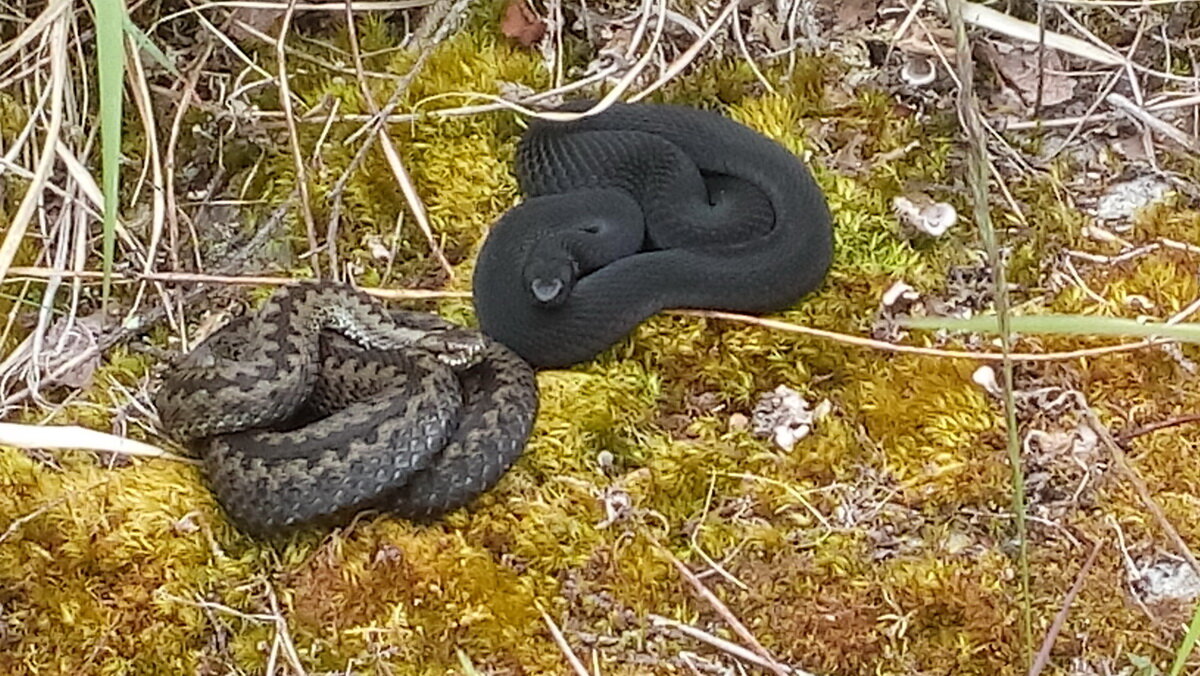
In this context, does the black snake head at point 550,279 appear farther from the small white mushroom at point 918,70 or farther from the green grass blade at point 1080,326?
the green grass blade at point 1080,326

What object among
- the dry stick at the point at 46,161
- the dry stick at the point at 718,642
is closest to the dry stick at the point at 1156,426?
the dry stick at the point at 718,642

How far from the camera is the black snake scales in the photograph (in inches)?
104

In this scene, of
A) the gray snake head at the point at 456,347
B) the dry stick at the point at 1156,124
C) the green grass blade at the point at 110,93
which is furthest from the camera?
the dry stick at the point at 1156,124

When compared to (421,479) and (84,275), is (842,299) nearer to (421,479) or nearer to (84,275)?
(421,479)

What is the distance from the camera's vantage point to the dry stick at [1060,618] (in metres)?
2.26

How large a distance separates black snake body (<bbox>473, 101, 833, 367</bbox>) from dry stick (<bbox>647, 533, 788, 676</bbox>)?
58 cm

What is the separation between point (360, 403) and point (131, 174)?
1.11 m

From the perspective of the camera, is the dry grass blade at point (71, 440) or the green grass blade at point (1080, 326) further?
the dry grass blade at point (71, 440)

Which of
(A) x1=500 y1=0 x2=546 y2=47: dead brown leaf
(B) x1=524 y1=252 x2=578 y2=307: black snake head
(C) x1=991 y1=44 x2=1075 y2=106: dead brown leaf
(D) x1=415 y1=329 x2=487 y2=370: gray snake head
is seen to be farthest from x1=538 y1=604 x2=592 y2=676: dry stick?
(C) x1=991 y1=44 x2=1075 y2=106: dead brown leaf

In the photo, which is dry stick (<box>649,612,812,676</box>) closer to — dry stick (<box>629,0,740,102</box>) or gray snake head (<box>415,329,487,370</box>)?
gray snake head (<box>415,329,487,370</box>)

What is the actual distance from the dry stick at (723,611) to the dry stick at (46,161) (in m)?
1.54

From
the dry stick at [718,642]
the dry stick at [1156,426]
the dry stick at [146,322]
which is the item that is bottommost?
the dry stick at [718,642]

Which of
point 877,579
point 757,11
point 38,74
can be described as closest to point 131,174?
point 38,74

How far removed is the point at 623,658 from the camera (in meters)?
2.50
